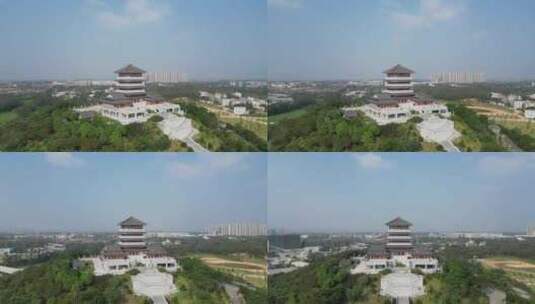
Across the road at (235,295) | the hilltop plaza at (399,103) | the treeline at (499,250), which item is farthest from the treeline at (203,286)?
the hilltop plaza at (399,103)

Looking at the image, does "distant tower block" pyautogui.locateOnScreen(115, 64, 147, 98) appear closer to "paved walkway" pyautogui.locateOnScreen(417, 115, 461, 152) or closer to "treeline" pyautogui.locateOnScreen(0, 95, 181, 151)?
"treeline" pyautogui.locateOnScreen(0, 95, 181, 151)

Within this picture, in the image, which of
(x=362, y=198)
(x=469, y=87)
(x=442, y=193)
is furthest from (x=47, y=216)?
(x=469, y=87)

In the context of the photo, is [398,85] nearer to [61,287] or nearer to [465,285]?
[465,285]

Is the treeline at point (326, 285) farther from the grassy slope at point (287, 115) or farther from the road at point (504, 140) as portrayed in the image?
the road at point (504, 140)

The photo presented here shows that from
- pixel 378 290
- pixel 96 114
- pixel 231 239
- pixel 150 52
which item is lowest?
pixel 378 290

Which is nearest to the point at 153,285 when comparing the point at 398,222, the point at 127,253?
the point at 127,253

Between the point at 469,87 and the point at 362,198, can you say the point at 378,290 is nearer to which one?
the point at 362,198
